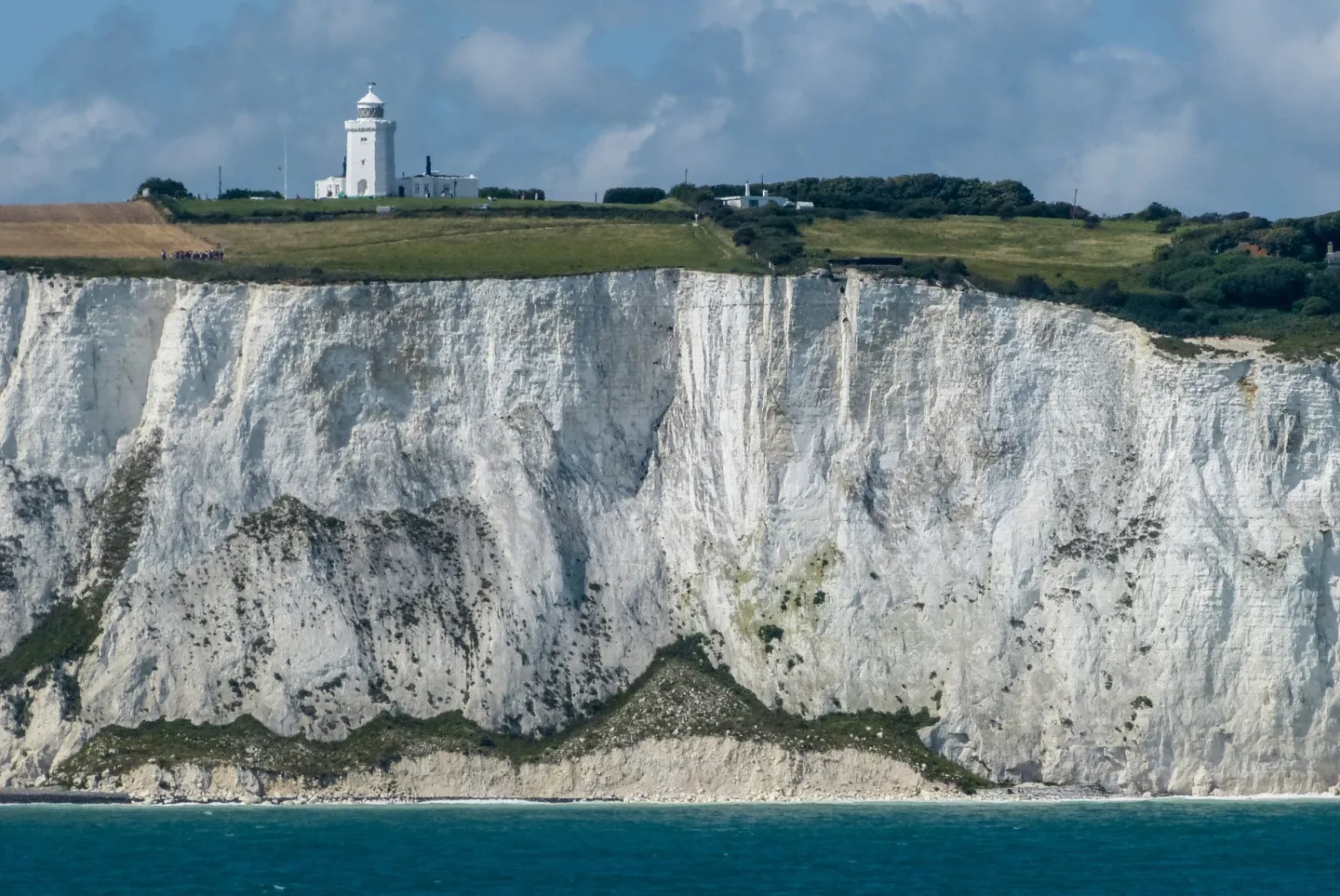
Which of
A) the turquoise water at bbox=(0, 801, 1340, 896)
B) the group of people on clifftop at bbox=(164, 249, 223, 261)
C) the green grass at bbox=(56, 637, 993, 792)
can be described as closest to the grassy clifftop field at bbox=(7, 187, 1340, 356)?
the group of people on clifftop at bbox=(164, 249, 223, 261)

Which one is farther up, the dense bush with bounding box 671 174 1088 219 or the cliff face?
the dense bush with bounding box 671 174 1088 219

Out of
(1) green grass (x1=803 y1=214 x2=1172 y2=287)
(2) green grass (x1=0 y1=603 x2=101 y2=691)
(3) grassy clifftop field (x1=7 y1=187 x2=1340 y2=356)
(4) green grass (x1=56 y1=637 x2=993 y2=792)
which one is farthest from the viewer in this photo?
(1) green grass (x1=803 y1=214 x2=1172 y2=287)

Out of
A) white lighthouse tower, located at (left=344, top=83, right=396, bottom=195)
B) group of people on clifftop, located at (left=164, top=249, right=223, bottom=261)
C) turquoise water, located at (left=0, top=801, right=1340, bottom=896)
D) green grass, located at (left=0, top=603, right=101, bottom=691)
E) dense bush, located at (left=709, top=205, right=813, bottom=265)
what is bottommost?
turquoise water, located at (left=0, top=801, right=1340, bottom=896)

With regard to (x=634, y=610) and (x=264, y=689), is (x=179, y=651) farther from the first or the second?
(x=634, y=610)

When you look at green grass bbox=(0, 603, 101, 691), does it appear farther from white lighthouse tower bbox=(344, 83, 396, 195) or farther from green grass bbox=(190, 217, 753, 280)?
white lighthouse tower bbox=(344, 83, 396, 195)

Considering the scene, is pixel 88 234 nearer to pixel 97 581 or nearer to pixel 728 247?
pixel 97 581

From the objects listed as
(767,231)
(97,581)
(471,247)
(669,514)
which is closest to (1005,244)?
(767,231)

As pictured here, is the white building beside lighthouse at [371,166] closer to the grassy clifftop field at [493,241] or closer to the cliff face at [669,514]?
the grassy clifftop field at [493,241]

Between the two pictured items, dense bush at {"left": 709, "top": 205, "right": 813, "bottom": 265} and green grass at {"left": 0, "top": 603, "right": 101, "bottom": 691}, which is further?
dense bush at {"left": 709, "top": 205, "right": 813, "bottom": 265}
